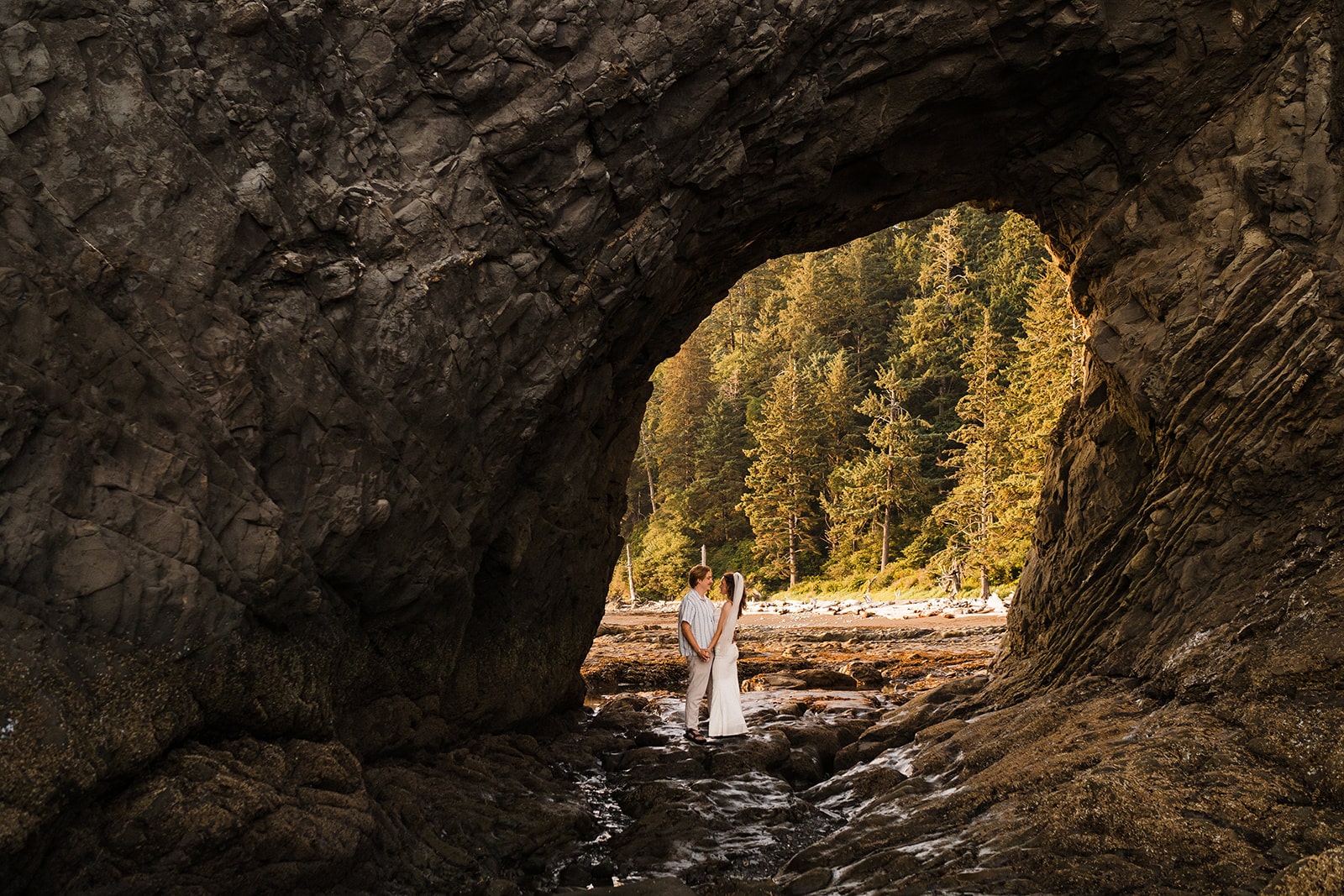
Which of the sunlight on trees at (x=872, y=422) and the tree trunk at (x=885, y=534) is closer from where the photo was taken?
the sunlight on trees at (x=872, y=422)

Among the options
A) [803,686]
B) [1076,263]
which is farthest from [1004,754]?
[803,686]

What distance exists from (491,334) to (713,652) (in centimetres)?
628

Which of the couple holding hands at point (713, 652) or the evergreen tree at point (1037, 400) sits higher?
the evergreen tree at point (1037, 400)

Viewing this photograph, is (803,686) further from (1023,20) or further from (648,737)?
(1023,20)

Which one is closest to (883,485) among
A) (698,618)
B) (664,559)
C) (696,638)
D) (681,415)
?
(664,559)

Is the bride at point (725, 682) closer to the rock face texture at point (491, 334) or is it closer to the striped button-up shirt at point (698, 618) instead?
the striped button-up shirt at point (698, 618)

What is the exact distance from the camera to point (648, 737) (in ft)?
45.6

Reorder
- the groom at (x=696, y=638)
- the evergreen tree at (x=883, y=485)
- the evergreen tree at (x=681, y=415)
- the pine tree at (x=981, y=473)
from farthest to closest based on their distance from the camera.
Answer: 1. the evergreen tree at (x=681, y=415)
2. the evergreen tree at (x=883, y=485)
3. the pine tree at (x=981, y=473)
4. the groom at (x=696, y=638)

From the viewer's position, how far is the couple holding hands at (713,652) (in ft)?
43.2

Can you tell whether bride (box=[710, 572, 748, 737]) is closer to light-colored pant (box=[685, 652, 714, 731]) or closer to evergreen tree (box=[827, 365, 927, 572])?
light-colored pant (box=[685, 652, 714, 731])

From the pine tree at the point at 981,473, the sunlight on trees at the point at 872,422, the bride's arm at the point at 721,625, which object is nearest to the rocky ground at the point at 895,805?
the bride's arm at the point at 721,625

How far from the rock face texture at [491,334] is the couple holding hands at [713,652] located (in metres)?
1.98

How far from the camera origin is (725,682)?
43.7 feet

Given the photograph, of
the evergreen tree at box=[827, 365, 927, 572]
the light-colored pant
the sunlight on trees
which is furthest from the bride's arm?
the evergreen tree at box=[827, 365, 927, 572]
